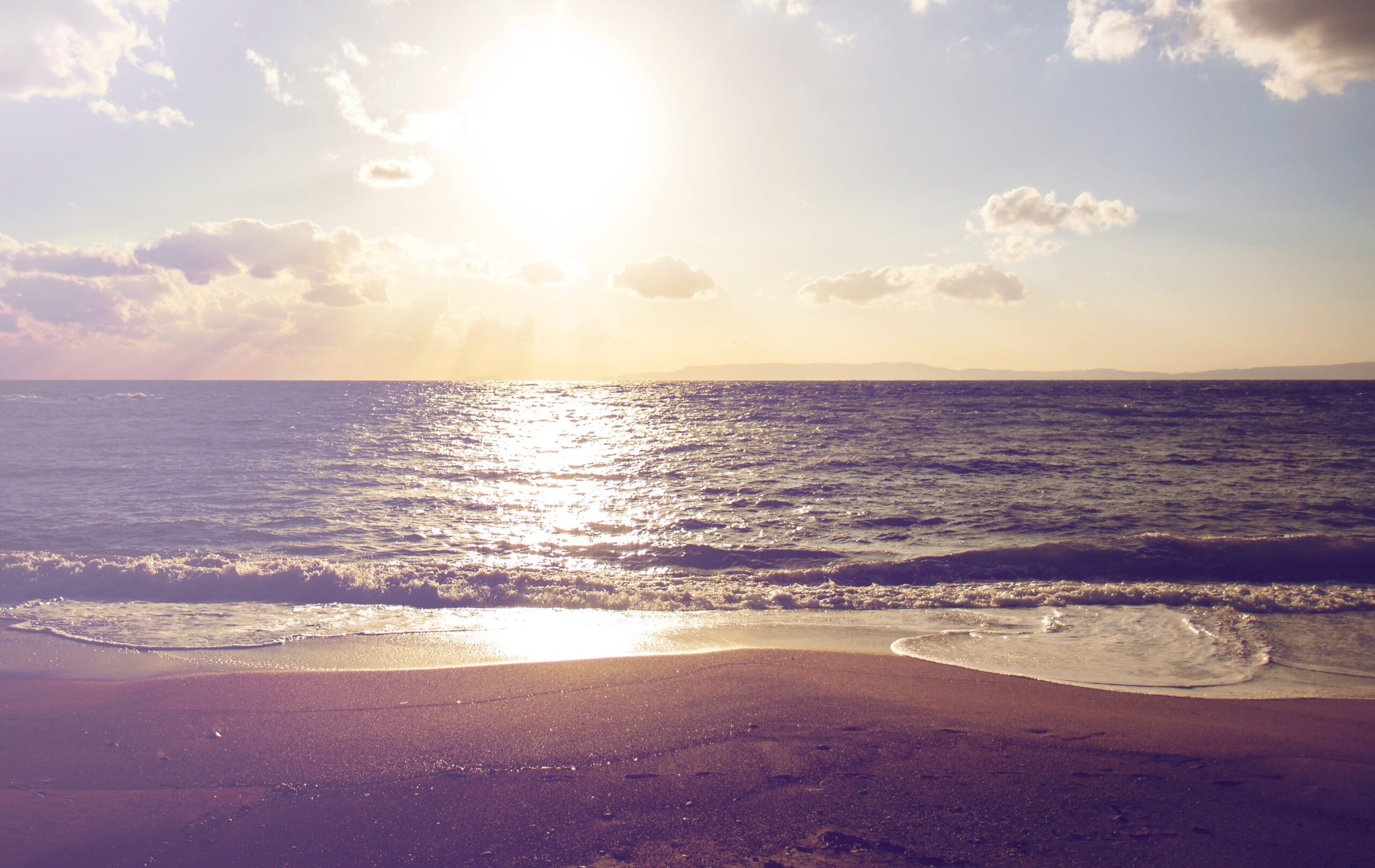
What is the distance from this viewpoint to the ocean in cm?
812

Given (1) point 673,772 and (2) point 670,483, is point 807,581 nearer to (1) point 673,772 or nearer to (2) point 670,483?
(1) point 673,772

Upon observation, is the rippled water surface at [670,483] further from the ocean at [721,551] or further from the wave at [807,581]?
the wave at [807,581]

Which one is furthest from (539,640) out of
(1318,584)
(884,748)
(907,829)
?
(1318,584)

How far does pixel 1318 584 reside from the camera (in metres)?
11.2

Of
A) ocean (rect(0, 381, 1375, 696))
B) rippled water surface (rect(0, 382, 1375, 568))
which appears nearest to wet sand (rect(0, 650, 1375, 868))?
ocean (rect(0, 381, 1375, 696))

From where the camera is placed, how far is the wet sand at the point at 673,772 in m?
3.75

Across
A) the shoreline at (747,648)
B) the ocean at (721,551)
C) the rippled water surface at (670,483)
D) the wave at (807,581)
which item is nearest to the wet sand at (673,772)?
the shoreline at (747,648)

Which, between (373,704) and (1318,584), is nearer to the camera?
(373,704)

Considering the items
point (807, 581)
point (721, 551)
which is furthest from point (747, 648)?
point (721, 551)

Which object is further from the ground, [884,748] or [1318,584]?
[884,748]

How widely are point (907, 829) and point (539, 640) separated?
5394mm

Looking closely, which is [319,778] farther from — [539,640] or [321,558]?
[321,558]

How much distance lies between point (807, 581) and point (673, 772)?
7.59m

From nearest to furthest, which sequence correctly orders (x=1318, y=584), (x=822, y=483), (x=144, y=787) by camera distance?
(x=144, y=787) < (x=1318, y=584) < (x=822, y=483)
